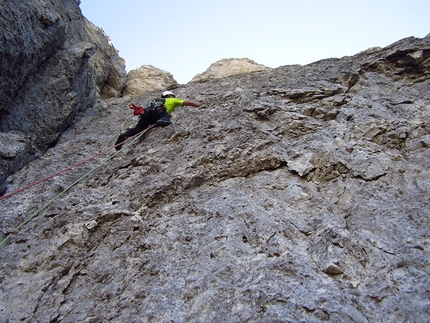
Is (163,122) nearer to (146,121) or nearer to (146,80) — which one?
(146,121)

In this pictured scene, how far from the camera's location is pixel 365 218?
3.54 m

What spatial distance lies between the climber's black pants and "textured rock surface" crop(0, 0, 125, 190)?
6.43ft

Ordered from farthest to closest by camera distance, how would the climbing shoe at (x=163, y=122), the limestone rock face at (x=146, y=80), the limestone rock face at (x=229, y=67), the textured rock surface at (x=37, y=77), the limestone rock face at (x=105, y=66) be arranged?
the limestone rock face at (x=229, y=67), the limestone rock face at (x=146, y=80), the limestone rock face at (x=105, y=66), the climbing shoe at (x=163, y=122), the textured rock surface at (x=37, y=77)

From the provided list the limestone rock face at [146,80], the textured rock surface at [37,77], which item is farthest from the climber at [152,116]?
the limestone rock face at [146,80]

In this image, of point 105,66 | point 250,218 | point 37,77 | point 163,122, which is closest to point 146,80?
point 105,66

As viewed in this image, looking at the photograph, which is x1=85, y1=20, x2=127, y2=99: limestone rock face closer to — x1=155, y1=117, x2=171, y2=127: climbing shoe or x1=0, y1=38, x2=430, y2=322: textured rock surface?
x1=155, y1=117, x2=171, y2=127: climbing shoe

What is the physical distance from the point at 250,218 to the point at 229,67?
12.0m

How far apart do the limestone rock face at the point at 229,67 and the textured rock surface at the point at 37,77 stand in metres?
6.15

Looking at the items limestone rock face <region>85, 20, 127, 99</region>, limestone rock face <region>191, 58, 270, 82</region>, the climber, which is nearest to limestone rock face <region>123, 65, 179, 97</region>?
limestone rock face <region>85, 20, 127, 99</region>

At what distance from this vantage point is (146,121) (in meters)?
6.62

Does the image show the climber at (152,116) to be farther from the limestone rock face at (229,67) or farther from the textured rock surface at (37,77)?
the limestone rock face at (229,67)

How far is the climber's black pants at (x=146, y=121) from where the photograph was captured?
6.54 metres

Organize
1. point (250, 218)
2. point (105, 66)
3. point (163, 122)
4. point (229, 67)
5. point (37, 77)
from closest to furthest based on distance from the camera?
point (250, 218) < point (163, 122) < point (37, 77) < point (105, 66) < point (229, 67)

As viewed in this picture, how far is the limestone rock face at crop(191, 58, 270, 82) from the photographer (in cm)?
1441
